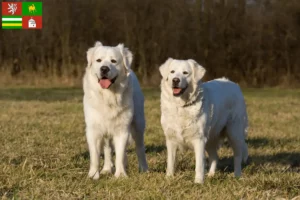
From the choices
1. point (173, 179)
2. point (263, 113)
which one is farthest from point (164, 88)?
point (263, 113)

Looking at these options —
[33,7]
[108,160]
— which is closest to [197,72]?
[108,160]

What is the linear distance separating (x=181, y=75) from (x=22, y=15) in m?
24.2

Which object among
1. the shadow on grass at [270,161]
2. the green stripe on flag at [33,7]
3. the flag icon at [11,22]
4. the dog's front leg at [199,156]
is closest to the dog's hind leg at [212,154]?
the shadow on grass at [270,161]

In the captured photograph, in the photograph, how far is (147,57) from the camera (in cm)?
2858

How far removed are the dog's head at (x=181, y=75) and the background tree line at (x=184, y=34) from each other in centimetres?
2131

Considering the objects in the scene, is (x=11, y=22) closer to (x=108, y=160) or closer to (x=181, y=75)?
(x=108, y=160)

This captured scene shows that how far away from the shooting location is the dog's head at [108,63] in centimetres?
590

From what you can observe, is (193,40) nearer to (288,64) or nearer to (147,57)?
(147,57)

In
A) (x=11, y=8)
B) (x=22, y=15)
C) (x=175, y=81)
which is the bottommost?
(x=175, y=81)

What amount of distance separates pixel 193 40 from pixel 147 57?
246 cm

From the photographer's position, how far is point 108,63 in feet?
19.6

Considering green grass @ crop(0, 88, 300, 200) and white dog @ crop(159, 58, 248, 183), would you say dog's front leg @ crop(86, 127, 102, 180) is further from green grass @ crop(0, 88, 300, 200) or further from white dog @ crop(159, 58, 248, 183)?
white dog @ crop(159, 58, 248, 183)

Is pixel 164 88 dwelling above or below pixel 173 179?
above

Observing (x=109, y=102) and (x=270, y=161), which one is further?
(x=270, y=161)
